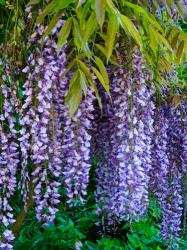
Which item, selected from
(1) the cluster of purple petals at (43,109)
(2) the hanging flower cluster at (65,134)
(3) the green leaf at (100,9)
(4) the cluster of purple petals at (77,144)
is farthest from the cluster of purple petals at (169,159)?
(3) the green leaf at (100,9)

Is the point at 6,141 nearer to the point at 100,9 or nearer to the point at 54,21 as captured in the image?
the point at 54,21

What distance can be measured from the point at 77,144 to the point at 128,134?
0.26 m

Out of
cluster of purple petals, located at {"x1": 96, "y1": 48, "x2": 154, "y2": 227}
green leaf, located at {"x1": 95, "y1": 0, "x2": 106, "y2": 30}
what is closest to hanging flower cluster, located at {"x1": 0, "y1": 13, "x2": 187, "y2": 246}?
cluster of purple petals, located at {"x1": 96, "y1": 48, "x2": 154, "y2": 227}

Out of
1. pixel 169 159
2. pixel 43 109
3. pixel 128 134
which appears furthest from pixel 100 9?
pixel 169 159

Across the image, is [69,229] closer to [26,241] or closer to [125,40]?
[26,241]

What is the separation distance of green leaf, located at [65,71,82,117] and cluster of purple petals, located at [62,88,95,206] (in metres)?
0.23

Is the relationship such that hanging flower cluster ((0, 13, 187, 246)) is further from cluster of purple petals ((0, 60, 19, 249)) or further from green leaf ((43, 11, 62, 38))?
green leaf ((43, 11, 62, 38))

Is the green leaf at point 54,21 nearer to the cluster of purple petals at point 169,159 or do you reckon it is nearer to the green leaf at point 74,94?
the green leaf at point 74,94

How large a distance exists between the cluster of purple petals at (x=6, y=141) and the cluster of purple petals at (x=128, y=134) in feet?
1.41

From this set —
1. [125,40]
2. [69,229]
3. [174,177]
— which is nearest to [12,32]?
[125,40]

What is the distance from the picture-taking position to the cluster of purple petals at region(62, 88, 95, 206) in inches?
73.0

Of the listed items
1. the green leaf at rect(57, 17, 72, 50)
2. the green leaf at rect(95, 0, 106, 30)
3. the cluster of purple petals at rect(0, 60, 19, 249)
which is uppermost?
the green leaf at rect(57, 17, 72, 50)

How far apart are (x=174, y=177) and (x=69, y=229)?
Result: 95 centimetres

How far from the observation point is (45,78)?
5.70 ft
